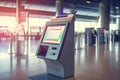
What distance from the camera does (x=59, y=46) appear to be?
3.84m

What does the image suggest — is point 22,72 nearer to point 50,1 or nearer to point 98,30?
point 98,30

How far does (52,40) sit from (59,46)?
1.02 ft

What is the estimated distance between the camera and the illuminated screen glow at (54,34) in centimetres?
397

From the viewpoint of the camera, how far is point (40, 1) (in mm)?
21359

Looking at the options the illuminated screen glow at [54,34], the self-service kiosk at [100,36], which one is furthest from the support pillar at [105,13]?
the illuminated screen glow at [54,34]

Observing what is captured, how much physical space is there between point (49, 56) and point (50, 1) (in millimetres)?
18161

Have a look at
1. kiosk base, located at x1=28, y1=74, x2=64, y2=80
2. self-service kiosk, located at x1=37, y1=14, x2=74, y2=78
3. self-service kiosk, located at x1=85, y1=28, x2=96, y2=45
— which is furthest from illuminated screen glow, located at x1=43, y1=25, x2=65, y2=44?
self-service kiosk, located at x1=85, y1=28, x2=96, y2=45

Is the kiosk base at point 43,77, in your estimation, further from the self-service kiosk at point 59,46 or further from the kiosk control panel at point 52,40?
the kiosk control panel at point 52,40

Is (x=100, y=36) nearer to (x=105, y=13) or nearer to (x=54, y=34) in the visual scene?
(x=105, y=13)

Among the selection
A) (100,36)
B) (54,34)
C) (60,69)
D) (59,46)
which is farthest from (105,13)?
(59,46)

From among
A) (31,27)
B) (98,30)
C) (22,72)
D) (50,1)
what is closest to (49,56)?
(22,72)

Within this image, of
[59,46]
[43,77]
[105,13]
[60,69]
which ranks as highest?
[105,13]

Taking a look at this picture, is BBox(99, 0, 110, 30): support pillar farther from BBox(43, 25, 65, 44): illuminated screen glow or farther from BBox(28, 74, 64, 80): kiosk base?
BBox(28, 74, 64, 80): kiosk base

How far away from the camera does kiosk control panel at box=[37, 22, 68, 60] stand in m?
3.86
